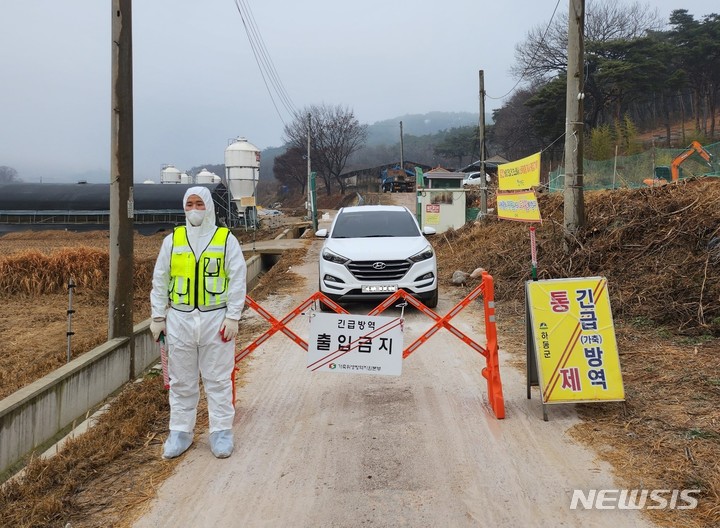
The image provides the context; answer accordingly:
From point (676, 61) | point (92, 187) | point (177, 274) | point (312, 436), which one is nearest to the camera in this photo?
point (177, 274)

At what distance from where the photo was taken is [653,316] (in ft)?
25.6

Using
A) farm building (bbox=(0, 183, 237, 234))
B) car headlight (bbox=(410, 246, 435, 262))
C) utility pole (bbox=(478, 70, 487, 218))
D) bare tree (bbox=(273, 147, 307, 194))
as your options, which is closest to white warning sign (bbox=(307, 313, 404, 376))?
car headlight (bbox=(410, 246, 435, 262))

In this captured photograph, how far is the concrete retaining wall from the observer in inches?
190

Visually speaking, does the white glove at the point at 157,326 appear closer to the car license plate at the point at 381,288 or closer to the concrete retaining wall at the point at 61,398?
the concrete retaining wall at the point at 61,398

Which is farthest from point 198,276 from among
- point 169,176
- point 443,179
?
point 169,176

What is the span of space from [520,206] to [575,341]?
716 centimetres

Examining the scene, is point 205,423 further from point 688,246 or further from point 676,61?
point 676,61

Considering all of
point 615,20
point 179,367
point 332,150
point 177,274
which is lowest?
point 179,367

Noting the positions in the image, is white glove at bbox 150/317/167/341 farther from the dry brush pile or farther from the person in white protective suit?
the dry brush pile

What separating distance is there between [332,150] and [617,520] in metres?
77.4

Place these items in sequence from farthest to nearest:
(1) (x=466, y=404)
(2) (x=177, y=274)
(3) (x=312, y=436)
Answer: (1) (x=466, y=404) < (3) (x=312, y=436) < (2) (x=177, y=274)

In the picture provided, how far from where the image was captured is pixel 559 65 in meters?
50.6

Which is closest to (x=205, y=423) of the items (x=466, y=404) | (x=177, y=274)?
(x=177, y=274)

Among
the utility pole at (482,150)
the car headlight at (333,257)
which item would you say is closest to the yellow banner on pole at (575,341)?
the car headlight at (333,257)
